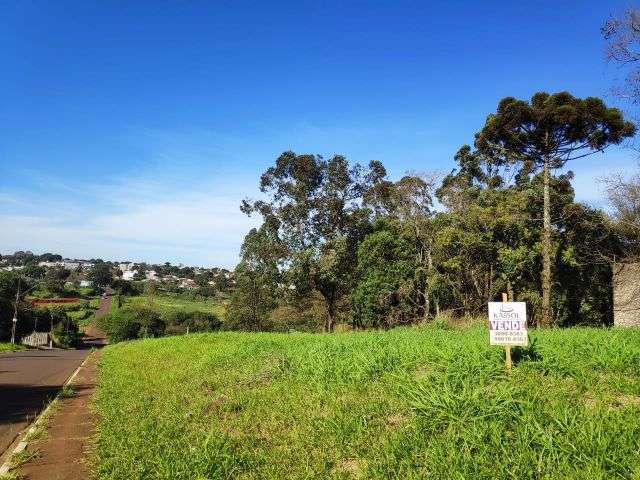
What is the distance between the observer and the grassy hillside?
3.99m

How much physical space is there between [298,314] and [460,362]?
3428 centimetres

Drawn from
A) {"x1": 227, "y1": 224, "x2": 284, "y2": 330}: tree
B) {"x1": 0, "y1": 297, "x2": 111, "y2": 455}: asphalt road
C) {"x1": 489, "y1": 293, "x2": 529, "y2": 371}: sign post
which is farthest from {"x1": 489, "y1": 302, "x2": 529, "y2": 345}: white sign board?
{"x1": 227, "y1": 224, "x2": 284, "y2": 330}: tree

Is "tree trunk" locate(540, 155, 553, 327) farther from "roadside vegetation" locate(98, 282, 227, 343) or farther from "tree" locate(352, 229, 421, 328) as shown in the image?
"roadside vegetation" locate(98, 282, 227, 343)

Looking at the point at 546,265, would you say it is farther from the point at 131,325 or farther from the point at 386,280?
the point at 131,325

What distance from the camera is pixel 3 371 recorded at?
1791 centimetres

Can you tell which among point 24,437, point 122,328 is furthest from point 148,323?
point 24,437

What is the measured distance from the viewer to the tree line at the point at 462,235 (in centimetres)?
2275

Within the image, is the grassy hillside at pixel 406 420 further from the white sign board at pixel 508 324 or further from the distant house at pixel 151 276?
the distant house at pixel 151 276

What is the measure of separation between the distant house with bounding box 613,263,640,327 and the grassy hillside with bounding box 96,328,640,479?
1689 cm

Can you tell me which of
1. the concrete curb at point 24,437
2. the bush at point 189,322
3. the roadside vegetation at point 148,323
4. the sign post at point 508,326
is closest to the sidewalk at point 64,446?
the concrete curb at point 24,437

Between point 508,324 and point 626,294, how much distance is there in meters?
20.3

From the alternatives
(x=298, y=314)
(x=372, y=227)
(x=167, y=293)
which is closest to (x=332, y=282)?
(x=372, y=227)

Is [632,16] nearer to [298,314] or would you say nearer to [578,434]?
[578,434]

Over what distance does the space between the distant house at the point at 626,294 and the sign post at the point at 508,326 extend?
19.2 m
